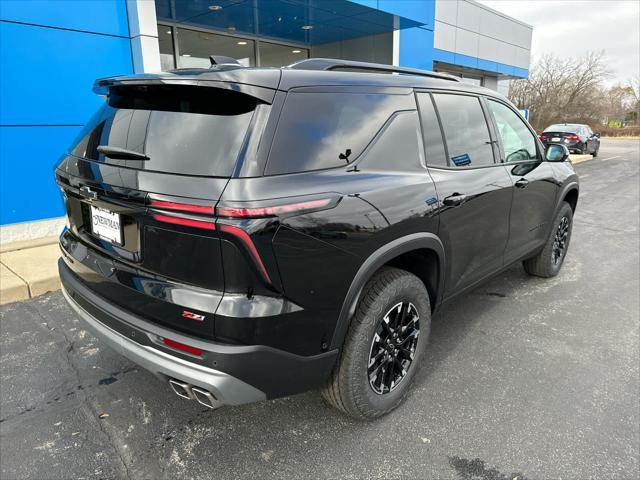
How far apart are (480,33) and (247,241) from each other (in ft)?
62.3

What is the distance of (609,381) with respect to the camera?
302cm

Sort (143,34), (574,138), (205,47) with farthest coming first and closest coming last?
(574,138) → (205,47) → (143,34)

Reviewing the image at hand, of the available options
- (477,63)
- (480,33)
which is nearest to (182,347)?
(477,63)

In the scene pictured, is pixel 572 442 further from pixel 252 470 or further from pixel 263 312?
pixel 263 312

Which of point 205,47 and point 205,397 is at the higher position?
point 205,47

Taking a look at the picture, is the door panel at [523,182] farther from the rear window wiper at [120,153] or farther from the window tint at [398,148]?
the rear window wiper at [120,153]

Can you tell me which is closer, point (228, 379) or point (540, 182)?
point (228, 379)

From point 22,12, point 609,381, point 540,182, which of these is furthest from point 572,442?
point 22,12

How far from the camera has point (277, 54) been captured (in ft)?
42.2

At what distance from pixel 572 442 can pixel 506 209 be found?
1700 mm

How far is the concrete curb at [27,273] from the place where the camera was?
175 inches

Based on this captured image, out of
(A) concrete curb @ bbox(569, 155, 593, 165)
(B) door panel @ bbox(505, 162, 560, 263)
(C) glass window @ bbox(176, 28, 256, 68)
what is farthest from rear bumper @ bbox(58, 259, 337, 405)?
(A) concrete curb @ bbox(569, 155, 593, 165)

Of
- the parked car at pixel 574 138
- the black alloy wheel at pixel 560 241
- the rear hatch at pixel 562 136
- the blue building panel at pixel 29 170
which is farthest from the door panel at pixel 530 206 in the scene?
the rear hatch at pixel 562 136

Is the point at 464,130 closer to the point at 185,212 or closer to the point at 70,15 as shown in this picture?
the point at 185,212
